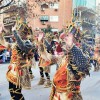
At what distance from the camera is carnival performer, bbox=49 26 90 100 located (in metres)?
4.88

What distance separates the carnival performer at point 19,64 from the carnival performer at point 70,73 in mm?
1083

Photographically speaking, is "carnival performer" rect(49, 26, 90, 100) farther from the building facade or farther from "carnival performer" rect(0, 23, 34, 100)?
the building facade

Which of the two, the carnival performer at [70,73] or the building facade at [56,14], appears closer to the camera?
the carnival performer at [70,73]

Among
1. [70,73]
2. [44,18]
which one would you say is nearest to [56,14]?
[44,18]

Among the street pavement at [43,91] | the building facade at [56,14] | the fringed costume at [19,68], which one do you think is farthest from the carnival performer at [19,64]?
the building facade at [56,14]

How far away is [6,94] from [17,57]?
218 centimetres

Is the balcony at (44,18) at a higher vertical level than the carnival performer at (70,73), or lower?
higher

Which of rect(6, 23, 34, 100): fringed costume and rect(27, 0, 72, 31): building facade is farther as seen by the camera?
rect(27, 0, 72, 31): building facade

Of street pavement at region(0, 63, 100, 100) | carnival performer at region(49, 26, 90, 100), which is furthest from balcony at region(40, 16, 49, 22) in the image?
carnival performer at region(49, 26, 90, 100)

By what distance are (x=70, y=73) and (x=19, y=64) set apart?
1.58 m

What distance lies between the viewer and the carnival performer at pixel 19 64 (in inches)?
237

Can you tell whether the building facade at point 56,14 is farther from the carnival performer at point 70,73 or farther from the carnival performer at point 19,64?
the carnival performer at point 70,73

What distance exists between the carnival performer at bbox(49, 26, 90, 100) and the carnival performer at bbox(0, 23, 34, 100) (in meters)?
1.08

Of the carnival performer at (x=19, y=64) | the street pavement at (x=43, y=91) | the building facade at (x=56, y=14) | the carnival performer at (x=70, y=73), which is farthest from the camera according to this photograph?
the building facade at (x=56, y=14)
